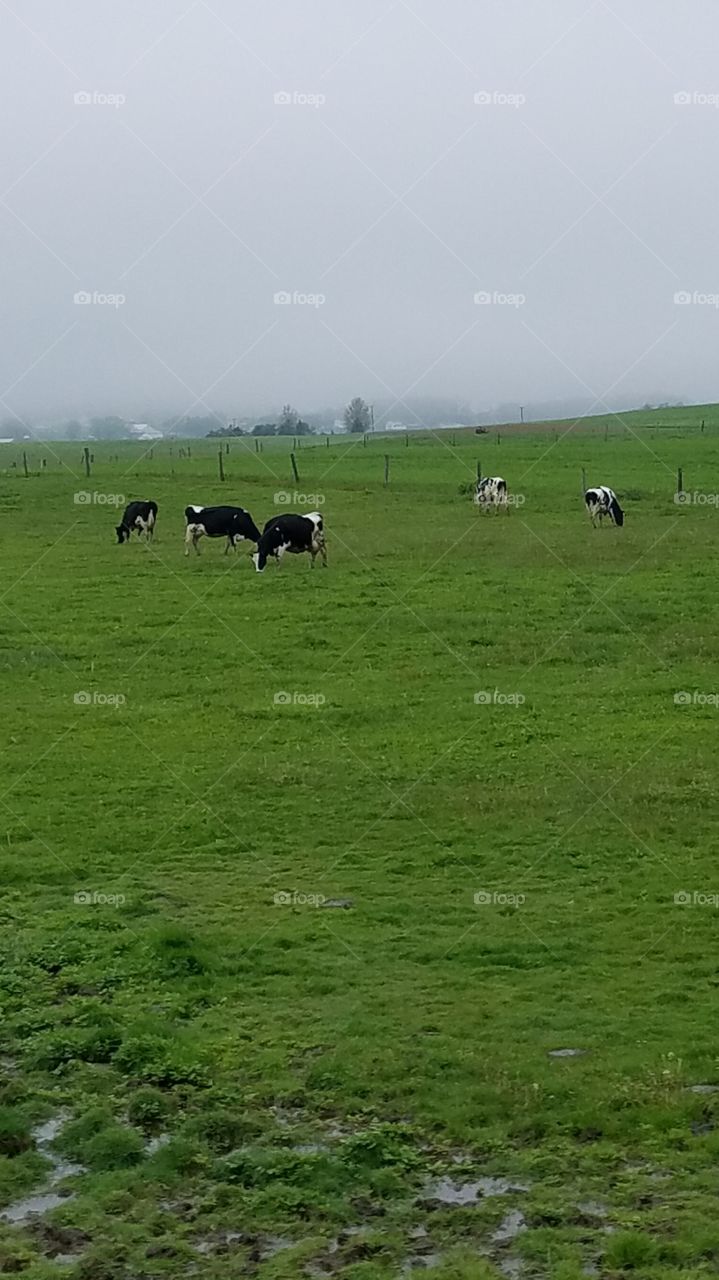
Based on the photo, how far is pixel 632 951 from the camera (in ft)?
34.5

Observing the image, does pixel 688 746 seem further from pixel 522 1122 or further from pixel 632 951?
pixel 522 1122

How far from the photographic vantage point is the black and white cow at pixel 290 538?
93.7 feet

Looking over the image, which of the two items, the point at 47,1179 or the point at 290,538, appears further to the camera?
the point at 290,538

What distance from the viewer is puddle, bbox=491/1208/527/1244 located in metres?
6.58

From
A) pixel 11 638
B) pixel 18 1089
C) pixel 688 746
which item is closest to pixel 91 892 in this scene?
pixel 18 1089

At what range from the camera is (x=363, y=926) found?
36.4 feet

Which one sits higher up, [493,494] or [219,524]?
[493,494]

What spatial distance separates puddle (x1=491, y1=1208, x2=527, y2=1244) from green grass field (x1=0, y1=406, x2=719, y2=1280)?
0.02 m

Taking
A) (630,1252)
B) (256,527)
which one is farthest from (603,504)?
(630,1252)

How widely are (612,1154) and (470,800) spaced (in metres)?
7.18

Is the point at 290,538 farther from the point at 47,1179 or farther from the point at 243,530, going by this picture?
the point at 47,1179

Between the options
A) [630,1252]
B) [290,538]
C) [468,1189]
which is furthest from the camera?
[290,538]

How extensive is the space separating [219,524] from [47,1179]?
24.1m

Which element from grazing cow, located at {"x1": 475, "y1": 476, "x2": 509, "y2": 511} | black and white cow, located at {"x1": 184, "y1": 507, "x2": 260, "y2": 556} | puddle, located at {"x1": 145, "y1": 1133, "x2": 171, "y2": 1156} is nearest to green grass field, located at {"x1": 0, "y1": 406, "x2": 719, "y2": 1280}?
puddle, located at {"x1": 145, "y1": 1133, "x2": 171, "y2": 1156}
